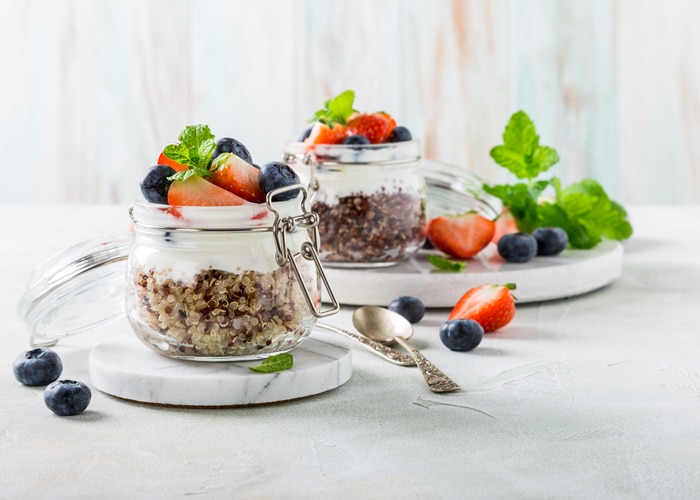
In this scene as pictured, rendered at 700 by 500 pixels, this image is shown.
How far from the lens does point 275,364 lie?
1.13 metres

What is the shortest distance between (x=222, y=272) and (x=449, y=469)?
0.36 metres

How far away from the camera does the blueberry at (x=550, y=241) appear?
1829 mm

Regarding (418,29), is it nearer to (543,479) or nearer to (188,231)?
(188,231)

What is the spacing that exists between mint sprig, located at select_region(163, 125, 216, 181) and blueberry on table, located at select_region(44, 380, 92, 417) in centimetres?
26

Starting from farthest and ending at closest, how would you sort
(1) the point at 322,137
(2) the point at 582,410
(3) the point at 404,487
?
1. (1) the point at 322,137
2. (2) the point at 582,410
3. (3) the point at 404,487

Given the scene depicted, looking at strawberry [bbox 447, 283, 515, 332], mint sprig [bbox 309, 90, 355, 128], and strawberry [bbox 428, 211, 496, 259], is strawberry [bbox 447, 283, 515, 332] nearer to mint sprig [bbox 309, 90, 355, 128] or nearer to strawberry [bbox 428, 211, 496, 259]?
strawberry [bbox 428, 211, 496, 259]

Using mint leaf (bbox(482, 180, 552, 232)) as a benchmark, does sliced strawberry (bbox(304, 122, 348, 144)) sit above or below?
above

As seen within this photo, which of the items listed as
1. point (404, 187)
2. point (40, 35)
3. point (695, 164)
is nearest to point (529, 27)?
point (695, 164)

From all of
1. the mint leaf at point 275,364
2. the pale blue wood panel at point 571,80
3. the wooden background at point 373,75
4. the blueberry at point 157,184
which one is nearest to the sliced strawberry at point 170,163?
the blueberry at point 157,184

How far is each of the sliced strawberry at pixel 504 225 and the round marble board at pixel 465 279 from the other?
16 cm

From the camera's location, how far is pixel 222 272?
1.14 metres

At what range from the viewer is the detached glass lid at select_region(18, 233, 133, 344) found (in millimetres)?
1310

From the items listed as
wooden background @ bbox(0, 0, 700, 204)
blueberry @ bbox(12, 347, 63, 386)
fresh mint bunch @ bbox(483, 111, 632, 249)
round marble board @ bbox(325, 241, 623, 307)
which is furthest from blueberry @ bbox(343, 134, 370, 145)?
wooden background @ bbox(0, 0, 700, 204)

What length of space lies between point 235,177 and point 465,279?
1.89 ft
